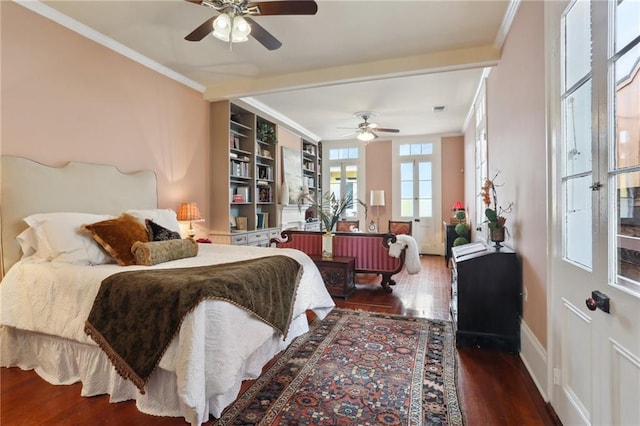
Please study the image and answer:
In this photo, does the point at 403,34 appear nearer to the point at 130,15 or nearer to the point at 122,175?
the point at 130,15

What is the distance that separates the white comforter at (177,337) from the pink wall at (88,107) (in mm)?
1182

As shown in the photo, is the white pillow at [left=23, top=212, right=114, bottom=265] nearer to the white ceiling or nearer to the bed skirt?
the bed skirt

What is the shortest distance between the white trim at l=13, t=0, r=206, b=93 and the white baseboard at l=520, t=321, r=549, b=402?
4574mm

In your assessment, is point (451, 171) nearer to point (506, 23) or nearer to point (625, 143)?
point (506, 23)

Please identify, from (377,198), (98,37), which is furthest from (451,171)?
(98,37)

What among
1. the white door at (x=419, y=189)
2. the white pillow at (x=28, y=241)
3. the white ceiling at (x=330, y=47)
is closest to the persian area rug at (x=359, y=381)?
the white pillow at (x=28, y=241)

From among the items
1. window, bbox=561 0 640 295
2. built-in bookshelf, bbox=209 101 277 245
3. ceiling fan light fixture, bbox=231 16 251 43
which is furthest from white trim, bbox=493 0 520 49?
built-in bookshelf, bbox=209 101 277 245

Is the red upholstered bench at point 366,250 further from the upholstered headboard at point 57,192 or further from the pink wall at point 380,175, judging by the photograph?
the pink wall at point 380,175

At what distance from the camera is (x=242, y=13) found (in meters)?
2.29

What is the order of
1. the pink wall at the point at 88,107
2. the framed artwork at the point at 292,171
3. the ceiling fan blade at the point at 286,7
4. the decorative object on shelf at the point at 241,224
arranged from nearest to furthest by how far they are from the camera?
the ceiling fan blade at the point at 286,7
the pink wall at the point at 88,107
the decorative object on shelf at the point at 241,224
the framed artwork at the point at 292,171

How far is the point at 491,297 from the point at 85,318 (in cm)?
288

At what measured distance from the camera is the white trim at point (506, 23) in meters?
2.48

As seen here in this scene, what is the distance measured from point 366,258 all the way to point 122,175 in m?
3.13

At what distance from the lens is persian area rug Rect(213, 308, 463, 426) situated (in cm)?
167
